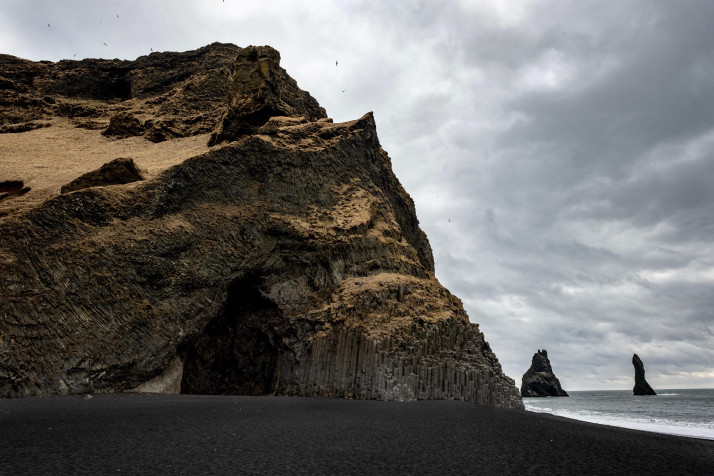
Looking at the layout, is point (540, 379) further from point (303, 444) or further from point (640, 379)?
→ point (303, 444)

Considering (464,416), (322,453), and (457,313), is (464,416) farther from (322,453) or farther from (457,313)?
(457,313)

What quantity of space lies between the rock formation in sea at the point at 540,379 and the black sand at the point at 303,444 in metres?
106

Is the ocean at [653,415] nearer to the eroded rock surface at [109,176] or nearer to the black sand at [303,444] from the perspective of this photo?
the black sand at [303,444]

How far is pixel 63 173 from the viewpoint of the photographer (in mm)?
22594

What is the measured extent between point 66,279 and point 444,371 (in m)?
14.3

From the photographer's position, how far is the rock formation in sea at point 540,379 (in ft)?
346

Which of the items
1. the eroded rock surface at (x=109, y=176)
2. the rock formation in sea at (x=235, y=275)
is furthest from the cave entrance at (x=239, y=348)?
the eroded rock surface at (x=109, y=176)

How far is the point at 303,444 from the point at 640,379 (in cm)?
12048

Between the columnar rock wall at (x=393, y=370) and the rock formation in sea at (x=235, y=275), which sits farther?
the columnar rock wall at (x=393, y=370)


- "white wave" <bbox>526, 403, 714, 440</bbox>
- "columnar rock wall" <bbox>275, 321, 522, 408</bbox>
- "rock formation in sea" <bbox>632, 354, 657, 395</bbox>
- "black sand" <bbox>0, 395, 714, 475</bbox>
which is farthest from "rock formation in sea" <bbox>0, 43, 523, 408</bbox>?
"rock formation in sea" <bbox>632, 354, 657, 395</bbox>

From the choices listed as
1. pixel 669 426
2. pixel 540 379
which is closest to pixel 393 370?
pixel 669 426

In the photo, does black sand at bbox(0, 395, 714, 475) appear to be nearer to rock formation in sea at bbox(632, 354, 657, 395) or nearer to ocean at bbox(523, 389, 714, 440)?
ocean at bbox(523, 389, 714, 440)

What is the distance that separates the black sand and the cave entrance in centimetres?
881

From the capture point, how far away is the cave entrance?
1977cm
